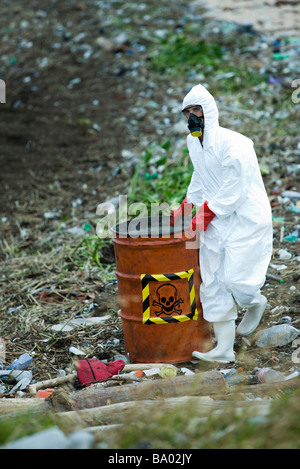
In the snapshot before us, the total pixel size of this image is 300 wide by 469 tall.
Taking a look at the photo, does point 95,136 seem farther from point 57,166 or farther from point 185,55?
point 185,55

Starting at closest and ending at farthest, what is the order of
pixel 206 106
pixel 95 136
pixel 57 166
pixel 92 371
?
pixel 92 371 → pixel 206 106 → pixel 57 166 → pixel 95 136

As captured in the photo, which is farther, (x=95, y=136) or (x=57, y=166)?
(x=95, y=136)

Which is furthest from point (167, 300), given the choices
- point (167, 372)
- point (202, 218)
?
point (202, 218)

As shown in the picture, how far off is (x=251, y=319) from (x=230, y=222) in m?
0.69

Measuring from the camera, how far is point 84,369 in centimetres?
331

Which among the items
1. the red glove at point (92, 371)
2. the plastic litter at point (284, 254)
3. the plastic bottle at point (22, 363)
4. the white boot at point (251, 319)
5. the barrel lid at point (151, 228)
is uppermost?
the barrel lid at point (151, 228)

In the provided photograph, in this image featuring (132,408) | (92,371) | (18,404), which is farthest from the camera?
(92,371)

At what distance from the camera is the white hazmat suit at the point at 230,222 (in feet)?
10.9

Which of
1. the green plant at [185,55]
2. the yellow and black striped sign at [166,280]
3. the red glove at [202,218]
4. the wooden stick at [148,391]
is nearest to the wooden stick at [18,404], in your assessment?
the wooden stick at [148,391]

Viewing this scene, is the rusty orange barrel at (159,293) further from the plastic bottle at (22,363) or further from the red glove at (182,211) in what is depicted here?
the plastic bottle at (22,363)

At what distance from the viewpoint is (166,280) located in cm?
345

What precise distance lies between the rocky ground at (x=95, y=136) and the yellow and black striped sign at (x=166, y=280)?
33cm

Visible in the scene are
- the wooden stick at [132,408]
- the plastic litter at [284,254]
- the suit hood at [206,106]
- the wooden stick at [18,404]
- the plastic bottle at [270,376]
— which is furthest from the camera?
the plastic litter at [284,254]

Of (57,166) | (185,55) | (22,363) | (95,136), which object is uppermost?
(185,55)
